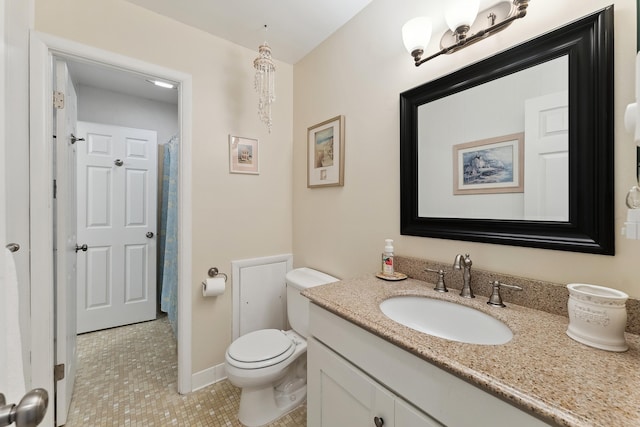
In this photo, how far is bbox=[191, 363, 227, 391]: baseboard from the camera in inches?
67.6

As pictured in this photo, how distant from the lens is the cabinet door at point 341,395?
813mm

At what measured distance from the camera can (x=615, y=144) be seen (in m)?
0.78

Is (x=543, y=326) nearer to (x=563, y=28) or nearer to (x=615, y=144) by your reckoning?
(x=615, y=144)

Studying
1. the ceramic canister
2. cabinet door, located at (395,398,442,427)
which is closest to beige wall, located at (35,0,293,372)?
cabinet door, located at (395,398,442,427)

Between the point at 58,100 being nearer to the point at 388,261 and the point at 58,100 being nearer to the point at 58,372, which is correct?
the point at 58,372

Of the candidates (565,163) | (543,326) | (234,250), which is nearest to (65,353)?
(234,250)

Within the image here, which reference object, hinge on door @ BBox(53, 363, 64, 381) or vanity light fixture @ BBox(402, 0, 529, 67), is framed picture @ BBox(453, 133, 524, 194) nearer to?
vanity light fixture @ BBox(402, 0, 529, 67)

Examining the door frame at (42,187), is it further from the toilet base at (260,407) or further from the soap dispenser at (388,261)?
the soap dispenser at (388,261)

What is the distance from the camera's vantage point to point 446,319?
1048 mm

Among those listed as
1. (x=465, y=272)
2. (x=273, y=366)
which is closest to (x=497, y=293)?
(x=465, y=272)

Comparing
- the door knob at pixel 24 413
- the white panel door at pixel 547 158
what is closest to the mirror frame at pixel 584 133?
the white panel door at pixel 547 158

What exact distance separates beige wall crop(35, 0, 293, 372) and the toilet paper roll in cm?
7

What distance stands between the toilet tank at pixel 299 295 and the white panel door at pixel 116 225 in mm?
1748

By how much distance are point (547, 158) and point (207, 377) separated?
2.17 metres
